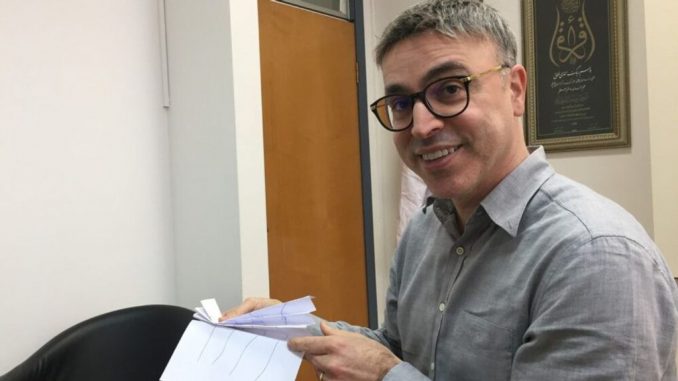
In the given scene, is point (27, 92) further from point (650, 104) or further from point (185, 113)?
point (650, 104)

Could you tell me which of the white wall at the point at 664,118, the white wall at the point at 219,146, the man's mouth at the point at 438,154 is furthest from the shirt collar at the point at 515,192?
the white wall at the point at 664,118

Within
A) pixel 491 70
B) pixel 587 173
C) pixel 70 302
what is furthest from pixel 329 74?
pixel 491 70

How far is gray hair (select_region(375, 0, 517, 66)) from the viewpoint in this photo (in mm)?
878

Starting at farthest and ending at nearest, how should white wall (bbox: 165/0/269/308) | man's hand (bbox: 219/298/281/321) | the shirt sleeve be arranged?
white wall (bbox: 165/0/269/308), man's hand (bbox: 219/298/281/321), the shirt sleeve

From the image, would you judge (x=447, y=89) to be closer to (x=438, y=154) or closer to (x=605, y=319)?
(x=438, y=154)

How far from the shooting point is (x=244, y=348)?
0.99 metres

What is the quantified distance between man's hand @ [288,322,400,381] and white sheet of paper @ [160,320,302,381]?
0.23ft

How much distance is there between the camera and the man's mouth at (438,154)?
89 centimetres

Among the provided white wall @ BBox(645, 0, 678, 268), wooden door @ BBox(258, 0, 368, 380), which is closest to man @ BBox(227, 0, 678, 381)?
wooden door @ BBox(258, 0, 368, 380)

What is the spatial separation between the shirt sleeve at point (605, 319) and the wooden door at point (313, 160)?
4.80 feet

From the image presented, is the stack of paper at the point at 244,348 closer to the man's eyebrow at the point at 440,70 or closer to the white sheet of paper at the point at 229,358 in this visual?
the white sheet of paper at the point at 229,358

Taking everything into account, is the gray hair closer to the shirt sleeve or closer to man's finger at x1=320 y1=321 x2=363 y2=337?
the shirt sleeve

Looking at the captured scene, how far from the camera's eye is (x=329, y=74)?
2443mm

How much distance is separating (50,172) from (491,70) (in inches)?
53.8
